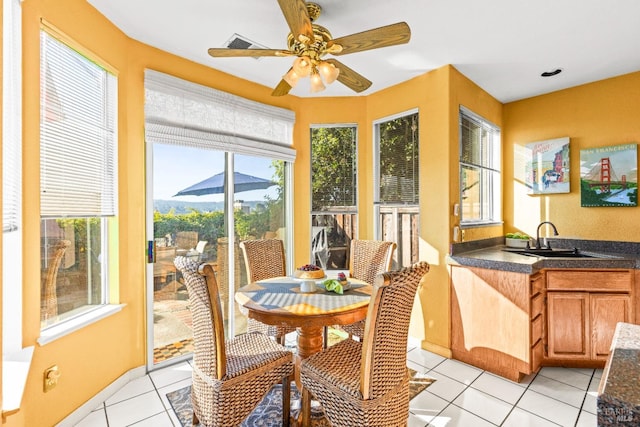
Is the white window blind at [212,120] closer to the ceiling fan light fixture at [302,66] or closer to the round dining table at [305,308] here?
the ceiling fan light fixture at [302,66]

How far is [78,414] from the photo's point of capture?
79.7 inches

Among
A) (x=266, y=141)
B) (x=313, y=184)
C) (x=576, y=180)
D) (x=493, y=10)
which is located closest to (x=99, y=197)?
(x=266, y=141)

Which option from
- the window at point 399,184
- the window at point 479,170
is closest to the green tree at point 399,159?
the window at point 399,184

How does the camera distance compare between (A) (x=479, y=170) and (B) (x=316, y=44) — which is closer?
(B) (x=316, y=44)

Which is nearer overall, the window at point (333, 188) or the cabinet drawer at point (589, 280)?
the cabinet drawer at point (589, 280)

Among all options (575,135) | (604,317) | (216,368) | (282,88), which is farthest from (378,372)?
(575,135)

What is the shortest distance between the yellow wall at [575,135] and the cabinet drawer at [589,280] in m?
0.86

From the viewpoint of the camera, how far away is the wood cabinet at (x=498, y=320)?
2459mm

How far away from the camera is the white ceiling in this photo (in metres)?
2.12

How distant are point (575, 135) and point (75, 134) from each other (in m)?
4.62

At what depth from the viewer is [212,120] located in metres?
3.00

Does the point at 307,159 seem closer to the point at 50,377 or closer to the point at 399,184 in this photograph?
the point at 399,184

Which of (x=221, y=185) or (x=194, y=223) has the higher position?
(x=221, y=185)

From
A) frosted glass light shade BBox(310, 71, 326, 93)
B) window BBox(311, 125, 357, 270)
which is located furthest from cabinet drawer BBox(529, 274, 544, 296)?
frosted glass light shade BBox(310, 71, 326, 93)
